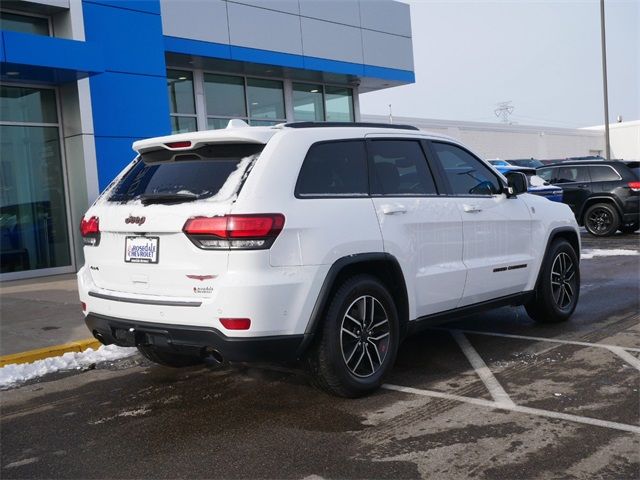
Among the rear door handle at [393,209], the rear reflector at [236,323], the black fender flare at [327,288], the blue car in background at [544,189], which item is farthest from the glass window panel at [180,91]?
the rear reflector at [236,323]

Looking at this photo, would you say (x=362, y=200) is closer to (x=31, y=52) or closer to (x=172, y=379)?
(x=172, y=379)

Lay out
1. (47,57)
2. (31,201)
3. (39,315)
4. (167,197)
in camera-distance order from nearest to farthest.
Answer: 1. (167,197)
2. (39,315)
3. (47,57)
4. (31,201)

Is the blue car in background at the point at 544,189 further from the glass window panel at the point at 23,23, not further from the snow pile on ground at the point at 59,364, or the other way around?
the snow pile on ground at the point at 59,364

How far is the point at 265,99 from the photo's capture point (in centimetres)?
1744

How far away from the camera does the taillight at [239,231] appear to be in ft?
13.5

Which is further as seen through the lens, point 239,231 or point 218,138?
point 218,138

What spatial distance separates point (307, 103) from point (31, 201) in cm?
857

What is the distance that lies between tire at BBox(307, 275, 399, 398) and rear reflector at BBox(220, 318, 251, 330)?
59 cm

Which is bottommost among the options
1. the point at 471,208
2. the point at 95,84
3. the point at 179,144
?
A: the point at 471,208

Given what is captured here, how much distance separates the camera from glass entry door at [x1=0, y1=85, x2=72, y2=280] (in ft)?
38.7

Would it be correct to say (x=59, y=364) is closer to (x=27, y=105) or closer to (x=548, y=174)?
(x=27, y=105)

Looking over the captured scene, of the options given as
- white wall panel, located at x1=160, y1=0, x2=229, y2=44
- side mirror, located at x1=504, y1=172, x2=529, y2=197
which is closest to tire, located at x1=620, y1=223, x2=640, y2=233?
white wall panel, located at x1=160, y1=0, x2=229, y2=44

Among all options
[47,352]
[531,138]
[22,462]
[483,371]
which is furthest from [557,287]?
[531,138]

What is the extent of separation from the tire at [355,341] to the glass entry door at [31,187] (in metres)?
8.94
